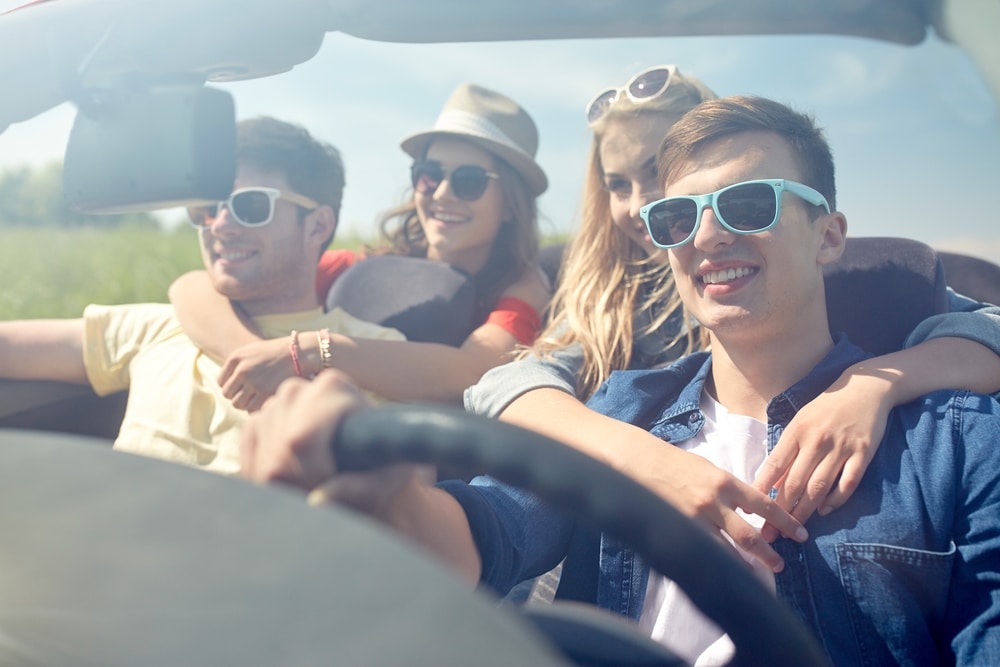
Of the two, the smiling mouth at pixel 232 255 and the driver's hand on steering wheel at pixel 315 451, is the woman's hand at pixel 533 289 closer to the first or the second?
the smiling mouth at pixel 232 255

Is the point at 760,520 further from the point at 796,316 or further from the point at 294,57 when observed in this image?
the point at 294,57

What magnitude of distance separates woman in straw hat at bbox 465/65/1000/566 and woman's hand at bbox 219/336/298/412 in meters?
0.38

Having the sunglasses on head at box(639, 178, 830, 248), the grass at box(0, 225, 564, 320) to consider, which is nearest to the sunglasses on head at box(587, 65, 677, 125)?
the sunglasses on head at box(639, 178, 830, 248)

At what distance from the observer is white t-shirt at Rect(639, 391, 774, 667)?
48.6 inches

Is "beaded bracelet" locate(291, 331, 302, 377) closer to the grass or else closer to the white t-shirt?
the grass

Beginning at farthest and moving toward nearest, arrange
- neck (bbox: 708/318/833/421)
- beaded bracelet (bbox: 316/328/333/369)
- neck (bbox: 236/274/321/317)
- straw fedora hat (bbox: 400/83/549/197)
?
1. straw fedora hat (bbox: 400/83/549/197)
2. neck (bbox: 236/274/321/317)
3. beaded bracelet (bbox: 316/328/333/369)
4. neck (bbox: 708/318/833/421)

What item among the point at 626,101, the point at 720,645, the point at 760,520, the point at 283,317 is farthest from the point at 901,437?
the point at 283,317

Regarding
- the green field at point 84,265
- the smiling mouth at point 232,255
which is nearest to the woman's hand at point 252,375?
the smiling mouth at point 232,255

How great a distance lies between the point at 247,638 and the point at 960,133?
1.36 m

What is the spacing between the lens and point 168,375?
6.42 ft

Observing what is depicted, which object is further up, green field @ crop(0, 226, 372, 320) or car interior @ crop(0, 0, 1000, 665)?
car interior @ crop(0, 0, 1000, 665)

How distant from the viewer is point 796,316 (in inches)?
57.9

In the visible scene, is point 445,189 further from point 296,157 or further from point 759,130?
point 759,130

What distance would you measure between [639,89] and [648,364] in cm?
56
